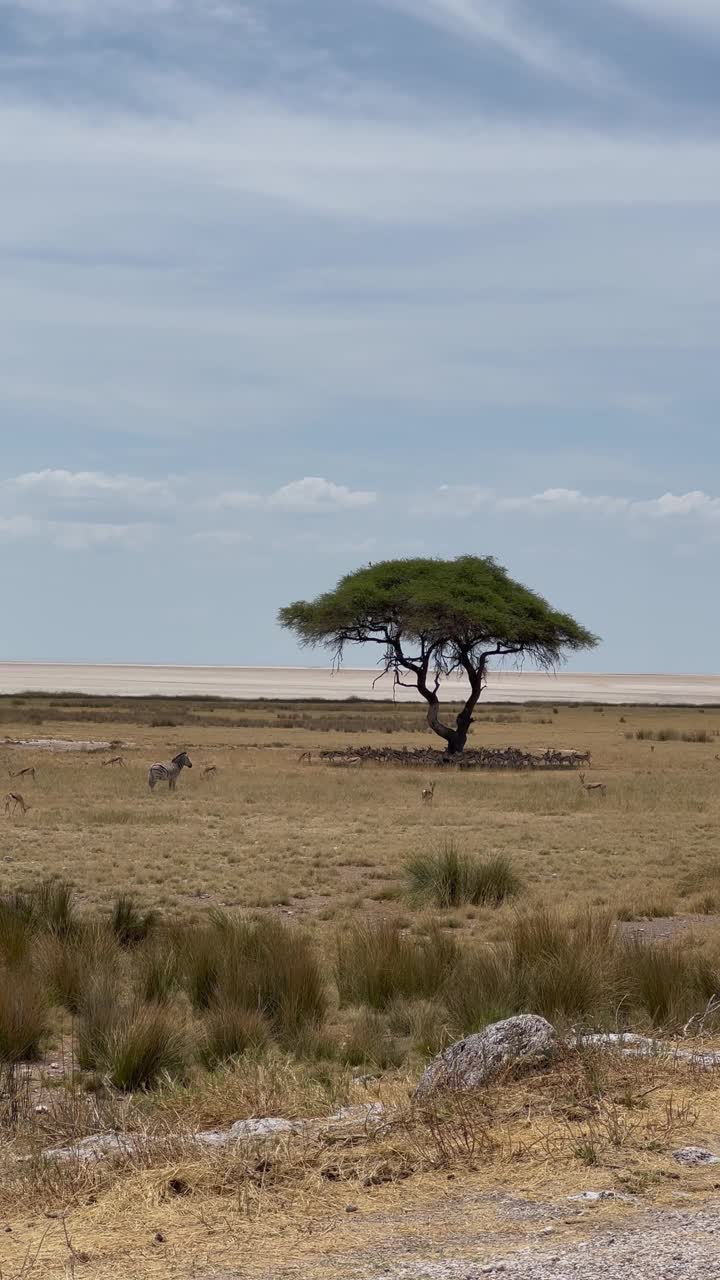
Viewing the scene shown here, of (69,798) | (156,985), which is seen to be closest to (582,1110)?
(156,985)

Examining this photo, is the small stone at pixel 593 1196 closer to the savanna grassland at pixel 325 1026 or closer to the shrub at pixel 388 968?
the savanna grassland at pixel 325 1026

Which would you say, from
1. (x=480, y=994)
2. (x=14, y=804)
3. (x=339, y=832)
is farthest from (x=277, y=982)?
(x=14, y=804)

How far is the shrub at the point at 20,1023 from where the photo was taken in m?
8.86

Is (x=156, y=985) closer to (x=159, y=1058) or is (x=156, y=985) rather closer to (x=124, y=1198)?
(x=159, y=1058)

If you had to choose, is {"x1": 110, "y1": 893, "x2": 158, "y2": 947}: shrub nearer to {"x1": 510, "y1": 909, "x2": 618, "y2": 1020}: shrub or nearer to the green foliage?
Answer: {"x1": 510, "y1": 909, "x2": 618, "y2": 1020}: shrub

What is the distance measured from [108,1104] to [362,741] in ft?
160

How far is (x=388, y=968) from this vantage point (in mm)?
10781

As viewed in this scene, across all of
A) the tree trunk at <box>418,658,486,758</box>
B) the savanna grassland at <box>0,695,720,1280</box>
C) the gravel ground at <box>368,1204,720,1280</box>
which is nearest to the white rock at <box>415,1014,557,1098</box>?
the savanna grassland at <box>0,695,720,1280</box>

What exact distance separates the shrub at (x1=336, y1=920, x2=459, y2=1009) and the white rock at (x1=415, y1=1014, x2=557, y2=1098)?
336cm

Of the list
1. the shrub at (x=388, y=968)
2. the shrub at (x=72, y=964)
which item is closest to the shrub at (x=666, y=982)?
the shrub at (x=388, y=968)

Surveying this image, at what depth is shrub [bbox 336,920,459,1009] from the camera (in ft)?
34.7

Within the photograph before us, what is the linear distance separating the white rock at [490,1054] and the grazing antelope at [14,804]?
60.1 ft

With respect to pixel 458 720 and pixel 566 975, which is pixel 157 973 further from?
pixel 458 720

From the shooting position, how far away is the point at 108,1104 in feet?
23.1
